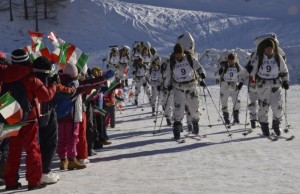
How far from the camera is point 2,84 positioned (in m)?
5.91

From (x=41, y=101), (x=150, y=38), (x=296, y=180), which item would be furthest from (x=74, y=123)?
(x=150, y=38)

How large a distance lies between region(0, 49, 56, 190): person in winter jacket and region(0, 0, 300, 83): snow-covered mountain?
32017 millimetres

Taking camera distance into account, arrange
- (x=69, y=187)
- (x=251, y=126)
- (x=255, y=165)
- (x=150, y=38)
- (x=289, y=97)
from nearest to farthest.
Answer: (x=69, y=187) < (x=255, y=165) < (x=251, y=126) < (x=289, y=97) < (x=150, y=38)

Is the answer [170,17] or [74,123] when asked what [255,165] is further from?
[170,17]

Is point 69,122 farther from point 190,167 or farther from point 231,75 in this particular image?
point 231,75

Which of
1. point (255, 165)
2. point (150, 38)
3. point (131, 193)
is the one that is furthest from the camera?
point (150, 38)

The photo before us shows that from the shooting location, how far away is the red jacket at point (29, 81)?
5.66 metres

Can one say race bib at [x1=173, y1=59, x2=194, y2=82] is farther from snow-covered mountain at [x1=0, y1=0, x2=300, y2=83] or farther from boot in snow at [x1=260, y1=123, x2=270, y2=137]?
snow-covered mountain at [x1=0, y1=0, x2=300, y2=83]

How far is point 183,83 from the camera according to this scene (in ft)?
33.1

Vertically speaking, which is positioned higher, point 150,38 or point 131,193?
point 150,38

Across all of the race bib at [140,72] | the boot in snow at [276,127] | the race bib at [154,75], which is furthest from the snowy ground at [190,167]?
the race bib at [140,72]

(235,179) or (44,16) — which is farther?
(44,16)

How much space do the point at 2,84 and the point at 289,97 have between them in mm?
14474

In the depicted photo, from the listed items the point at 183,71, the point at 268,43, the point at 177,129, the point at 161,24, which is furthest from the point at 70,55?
the point at 161,24
